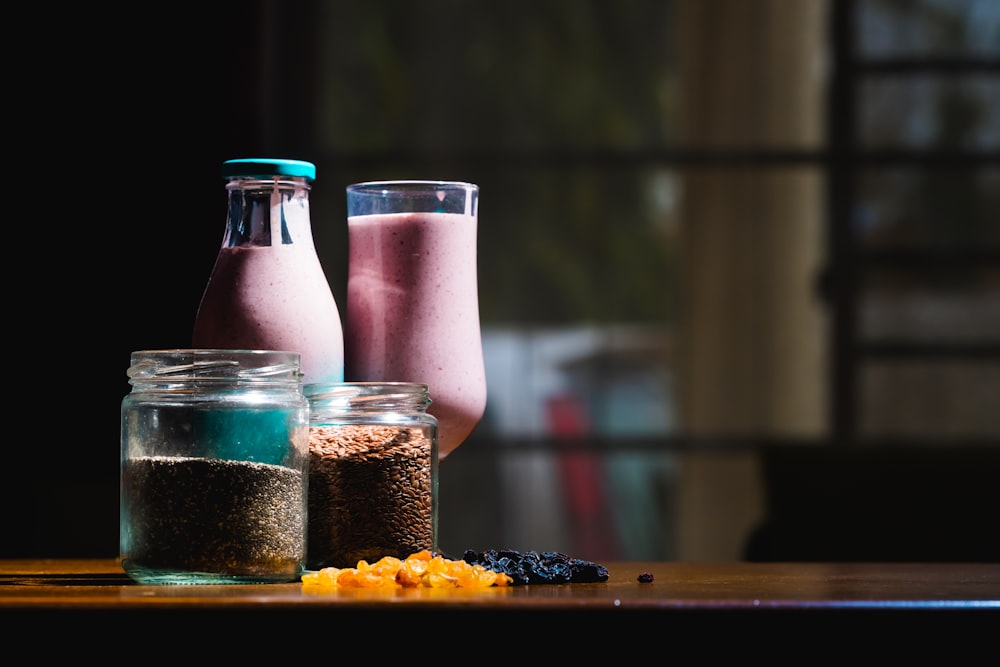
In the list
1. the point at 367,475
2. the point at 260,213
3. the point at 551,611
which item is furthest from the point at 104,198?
the point at 551,611

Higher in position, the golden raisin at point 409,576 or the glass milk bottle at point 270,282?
the glass milk bottle at point 270,282

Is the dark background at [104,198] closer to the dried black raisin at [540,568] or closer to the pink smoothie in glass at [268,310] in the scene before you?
the pink smoothie in glass at [268,310]

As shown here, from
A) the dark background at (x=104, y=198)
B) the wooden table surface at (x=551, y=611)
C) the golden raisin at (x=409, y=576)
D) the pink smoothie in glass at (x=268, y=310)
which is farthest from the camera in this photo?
the dark background at (x=104, y=198)

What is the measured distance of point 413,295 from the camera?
1.16m

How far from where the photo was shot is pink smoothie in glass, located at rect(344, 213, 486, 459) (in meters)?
1.15

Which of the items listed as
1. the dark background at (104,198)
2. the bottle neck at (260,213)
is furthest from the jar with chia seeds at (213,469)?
the dark background at (104,198)

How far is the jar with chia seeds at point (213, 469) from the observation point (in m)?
0.93

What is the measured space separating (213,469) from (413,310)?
0.93ft

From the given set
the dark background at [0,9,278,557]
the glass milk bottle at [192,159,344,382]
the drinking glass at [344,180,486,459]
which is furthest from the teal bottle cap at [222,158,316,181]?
the dark background at [0,9,278,557]

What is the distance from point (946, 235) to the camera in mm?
3566

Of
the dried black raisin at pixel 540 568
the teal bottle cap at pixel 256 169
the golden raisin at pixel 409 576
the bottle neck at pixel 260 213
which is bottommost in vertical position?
the dried black raisin at pixel 540 568

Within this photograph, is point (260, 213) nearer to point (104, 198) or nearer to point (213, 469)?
point (213, 469)

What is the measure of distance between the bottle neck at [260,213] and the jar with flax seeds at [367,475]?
0.14 metres

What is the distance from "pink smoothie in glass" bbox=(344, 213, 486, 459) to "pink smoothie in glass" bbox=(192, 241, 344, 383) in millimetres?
72
